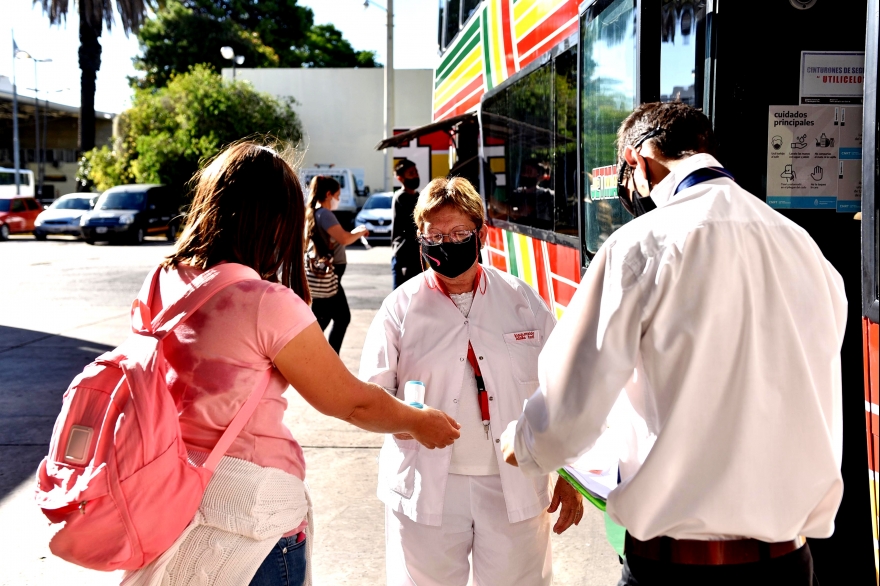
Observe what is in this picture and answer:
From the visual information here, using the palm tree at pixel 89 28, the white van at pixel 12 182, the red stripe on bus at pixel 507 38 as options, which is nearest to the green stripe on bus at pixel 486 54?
the red stripe on bus at pixel 507 38

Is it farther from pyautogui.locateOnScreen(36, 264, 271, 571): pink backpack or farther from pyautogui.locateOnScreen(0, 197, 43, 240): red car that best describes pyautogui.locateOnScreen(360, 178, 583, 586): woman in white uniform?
pyautogui.locateOnScreen(0, 197, 43, 240): red car

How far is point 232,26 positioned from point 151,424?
48055 millimetres

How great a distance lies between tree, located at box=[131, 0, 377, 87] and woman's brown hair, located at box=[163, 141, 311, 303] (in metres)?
41.9

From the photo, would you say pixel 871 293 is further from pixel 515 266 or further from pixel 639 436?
pixel 515 266

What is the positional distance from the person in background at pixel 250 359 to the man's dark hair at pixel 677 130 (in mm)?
914

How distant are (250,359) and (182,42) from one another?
4810 cm

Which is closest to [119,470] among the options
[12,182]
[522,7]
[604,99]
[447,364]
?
[447,364]

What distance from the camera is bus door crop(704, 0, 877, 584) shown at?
312cm

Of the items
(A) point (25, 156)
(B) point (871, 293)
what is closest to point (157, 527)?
(B) point (871, 293)

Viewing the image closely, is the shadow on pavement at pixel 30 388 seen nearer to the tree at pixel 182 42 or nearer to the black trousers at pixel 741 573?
the black trousers at pixel 741 573

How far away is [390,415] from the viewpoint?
240 cm

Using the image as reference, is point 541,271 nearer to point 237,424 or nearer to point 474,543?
point 474,543

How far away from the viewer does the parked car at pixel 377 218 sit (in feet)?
78.8

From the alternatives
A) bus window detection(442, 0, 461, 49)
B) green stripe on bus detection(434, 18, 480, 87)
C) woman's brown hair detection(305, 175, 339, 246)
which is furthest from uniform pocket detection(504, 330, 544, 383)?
bus window detection(442, 0, 461, 49)
